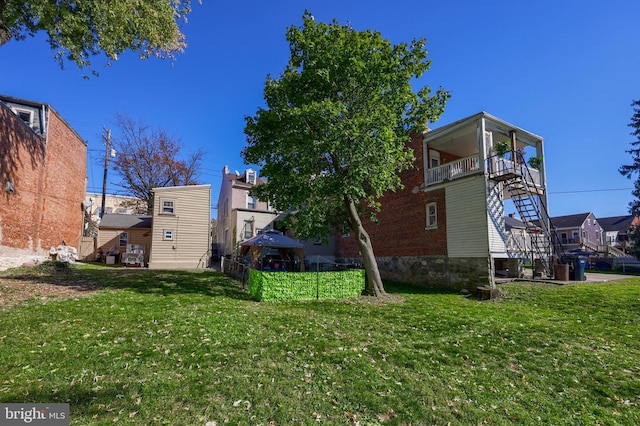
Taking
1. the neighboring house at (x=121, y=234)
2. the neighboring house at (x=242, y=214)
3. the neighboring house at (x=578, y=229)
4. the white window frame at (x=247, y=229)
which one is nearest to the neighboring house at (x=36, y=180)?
the neighboring house at (x=121, y=234)

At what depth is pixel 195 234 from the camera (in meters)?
24.9

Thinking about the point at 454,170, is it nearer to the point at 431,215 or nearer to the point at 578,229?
the point at 431,215

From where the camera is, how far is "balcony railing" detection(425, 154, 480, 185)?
1587cm

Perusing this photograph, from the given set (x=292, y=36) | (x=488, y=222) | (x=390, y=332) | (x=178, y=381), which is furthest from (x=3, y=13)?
(x=488, y=222)

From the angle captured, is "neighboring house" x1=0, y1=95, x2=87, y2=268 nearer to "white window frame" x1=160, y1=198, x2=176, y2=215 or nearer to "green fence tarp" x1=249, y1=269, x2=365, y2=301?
"white window frame" x1=160, y1=198, x2=176, y2=215

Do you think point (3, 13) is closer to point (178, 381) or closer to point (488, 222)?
point (178, 381)

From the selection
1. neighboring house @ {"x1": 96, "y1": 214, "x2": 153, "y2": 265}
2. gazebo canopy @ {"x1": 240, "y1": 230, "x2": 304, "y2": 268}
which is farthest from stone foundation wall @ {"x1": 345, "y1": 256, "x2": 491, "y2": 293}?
neighboring house @ {"x1": 96, "y1": 214, "x2": 153, "y2": 265}

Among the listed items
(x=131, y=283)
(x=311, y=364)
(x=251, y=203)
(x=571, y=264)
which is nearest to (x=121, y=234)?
(x=251, y=203)

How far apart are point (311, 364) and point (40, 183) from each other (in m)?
21.1

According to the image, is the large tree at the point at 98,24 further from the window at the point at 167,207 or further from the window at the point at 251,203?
the window at the point at 251,203

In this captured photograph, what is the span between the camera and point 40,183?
59.8 feet

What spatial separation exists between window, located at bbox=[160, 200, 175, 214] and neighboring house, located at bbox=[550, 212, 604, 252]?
53.4 metres

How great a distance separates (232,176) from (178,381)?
2787cm

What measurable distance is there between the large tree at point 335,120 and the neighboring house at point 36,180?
12.1 metres
